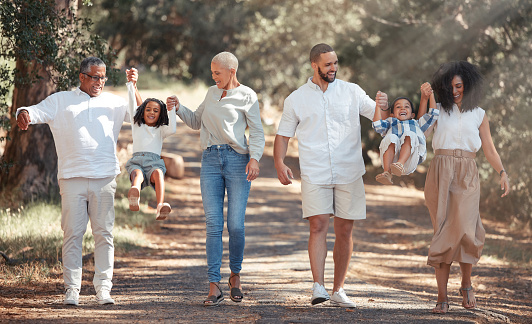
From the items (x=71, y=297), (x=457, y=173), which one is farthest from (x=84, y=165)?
(x=457, y=173)

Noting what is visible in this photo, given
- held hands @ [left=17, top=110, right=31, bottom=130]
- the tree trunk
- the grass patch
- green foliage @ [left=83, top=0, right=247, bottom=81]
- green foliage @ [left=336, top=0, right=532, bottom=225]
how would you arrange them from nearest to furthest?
held hands @ [left=17, top=110, right=31, bottom=130] < the grass patch < the tree trunk < green foliage @ [left=336, top=0, right=532, bottom=225] < green foliage @ [left=83, top=0, right=247, bottom=81]

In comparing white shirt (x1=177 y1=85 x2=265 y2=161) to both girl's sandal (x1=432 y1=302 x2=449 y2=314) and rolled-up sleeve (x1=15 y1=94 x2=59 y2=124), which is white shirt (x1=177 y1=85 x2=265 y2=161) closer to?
rolled-up sleeve (x1=15 y1=94 x2=59 y2=124)

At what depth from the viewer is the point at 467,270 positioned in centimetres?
627

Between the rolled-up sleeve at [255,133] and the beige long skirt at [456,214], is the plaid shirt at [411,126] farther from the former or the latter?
the rolled-up sleeve at [255,133]

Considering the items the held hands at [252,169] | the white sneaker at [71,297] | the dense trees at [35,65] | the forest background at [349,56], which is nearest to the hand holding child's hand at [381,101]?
the held hands at [252,169]

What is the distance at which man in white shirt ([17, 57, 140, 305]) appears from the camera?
20.1ft

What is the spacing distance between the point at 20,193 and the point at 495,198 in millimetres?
9970

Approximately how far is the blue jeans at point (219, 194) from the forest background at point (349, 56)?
334 cm

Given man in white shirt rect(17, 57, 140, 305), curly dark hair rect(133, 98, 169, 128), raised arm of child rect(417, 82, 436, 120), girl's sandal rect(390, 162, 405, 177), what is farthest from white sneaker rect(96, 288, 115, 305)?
raised arm of child rect(417, 82, 436, 120)

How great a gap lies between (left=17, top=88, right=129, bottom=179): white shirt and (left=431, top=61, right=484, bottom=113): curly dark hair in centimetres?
297

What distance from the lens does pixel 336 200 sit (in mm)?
6281

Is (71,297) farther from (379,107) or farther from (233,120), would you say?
(379,107)

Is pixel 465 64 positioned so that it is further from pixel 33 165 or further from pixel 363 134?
pixel 363 134

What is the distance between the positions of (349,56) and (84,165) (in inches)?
543
